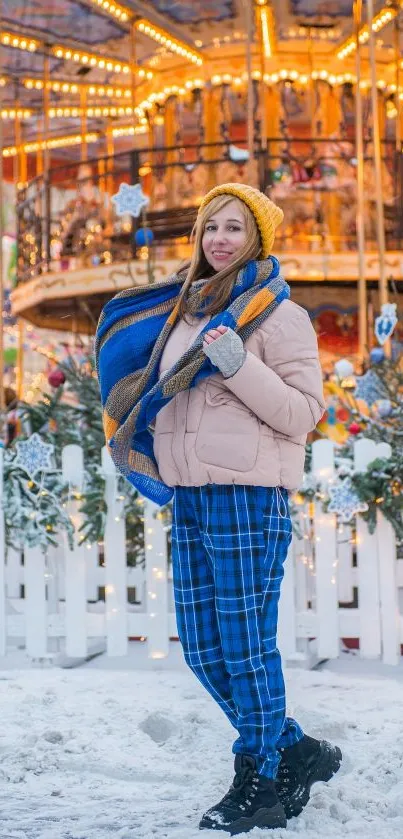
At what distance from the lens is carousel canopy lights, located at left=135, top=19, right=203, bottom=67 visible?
1181cm

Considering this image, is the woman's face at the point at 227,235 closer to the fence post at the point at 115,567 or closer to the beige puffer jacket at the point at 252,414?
the beige puffer jacket at the point at 252,414

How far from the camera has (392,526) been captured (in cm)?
501

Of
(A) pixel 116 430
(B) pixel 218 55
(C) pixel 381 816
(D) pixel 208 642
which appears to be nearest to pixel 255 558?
(D) pixel 208 642

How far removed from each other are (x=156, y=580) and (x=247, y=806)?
7.55 feet

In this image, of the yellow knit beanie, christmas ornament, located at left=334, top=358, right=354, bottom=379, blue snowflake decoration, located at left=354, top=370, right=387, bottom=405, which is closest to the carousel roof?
christmas ornament, located at left=334, top=358, right=354, bottom=379

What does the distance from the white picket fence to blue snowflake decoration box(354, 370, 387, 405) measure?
793 millimetres

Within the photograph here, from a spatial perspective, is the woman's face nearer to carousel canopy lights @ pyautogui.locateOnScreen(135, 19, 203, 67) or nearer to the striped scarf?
the striped scarf

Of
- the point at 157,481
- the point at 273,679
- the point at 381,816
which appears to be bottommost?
the point at 381,816

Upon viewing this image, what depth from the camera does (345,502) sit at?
16.2ft

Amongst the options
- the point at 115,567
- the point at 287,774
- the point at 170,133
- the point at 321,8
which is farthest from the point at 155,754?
the point at 170,133

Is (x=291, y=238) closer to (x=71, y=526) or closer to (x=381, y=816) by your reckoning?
(x=71, y=526)

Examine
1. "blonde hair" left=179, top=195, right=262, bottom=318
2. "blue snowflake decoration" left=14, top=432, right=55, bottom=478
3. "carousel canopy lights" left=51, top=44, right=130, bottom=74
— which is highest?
"carousel canopy lights" left=51, top=44, right=130, bottom=74

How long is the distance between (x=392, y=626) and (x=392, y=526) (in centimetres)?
44

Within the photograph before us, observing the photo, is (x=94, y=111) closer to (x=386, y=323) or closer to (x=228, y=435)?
(x=386, y=323)
